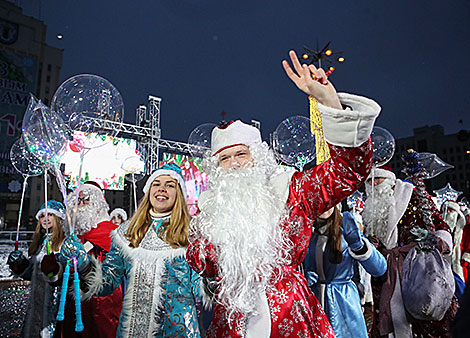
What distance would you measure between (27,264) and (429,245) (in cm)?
368

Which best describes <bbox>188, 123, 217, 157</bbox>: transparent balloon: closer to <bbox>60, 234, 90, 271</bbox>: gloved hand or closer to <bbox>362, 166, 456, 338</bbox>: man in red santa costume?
<bbox>362, 166, 456, 338</bbox>: man in red santa costume

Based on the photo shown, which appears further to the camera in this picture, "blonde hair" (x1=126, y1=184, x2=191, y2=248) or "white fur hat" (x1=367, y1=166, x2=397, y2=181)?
"white fur hat" (x1=367, y1=166, x2=397, y2=181)

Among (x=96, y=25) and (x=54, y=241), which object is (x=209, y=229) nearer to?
(x=54, y=241)

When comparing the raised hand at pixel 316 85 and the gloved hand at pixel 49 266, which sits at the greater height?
the raised hand at pixel 316 85

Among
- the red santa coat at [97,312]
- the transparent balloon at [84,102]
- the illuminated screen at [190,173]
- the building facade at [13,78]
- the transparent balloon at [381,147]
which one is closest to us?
the transparent balloon at [84,102]

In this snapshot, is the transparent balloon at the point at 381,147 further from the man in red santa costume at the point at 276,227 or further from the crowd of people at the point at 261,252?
the man in red santa costume at the point at 276,227

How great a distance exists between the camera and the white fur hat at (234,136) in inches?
76.3

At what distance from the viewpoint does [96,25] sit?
82.4 metres

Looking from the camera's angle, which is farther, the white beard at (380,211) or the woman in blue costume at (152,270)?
the white beard at (380,211)

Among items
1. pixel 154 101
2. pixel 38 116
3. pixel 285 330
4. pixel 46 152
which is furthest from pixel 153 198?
pixel 154 101

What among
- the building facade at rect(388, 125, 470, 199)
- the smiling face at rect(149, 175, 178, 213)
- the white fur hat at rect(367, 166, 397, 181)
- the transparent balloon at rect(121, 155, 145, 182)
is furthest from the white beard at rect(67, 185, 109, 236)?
the building facade at rect(388, 125, 470, 199)

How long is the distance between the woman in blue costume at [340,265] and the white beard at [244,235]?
46.6 inches

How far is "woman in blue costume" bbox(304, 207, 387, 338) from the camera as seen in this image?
2.52m

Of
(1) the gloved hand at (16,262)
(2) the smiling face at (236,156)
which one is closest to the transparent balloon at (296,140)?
(2) the smiling face at (236,156)
